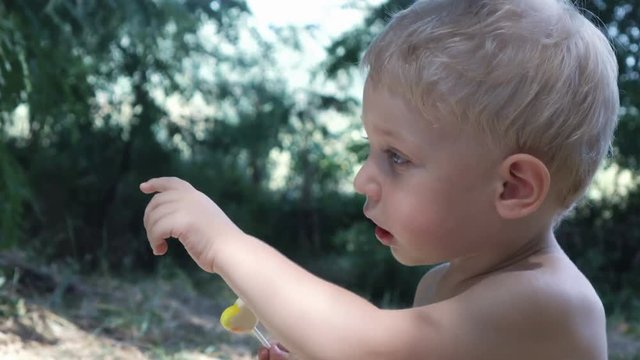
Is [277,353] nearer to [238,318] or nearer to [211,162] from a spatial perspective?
[238,318]

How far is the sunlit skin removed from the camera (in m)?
0.96

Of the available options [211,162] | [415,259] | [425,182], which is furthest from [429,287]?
[211,162]

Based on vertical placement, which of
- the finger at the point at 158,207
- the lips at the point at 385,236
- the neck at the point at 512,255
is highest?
the finger at the point at 158,207

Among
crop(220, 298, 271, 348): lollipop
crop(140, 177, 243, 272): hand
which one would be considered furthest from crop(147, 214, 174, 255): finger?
crop(220, 298, 271, 348): lollipop

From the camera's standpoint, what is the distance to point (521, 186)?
1.01 metres

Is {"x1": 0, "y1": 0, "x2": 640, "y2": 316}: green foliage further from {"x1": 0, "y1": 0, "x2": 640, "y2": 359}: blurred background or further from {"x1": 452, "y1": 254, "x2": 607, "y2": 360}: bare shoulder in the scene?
{"x1": 452, "y1": 254, "x2": 607, "y2": 360}: bare shoulder

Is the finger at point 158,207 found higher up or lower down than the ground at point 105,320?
higher up

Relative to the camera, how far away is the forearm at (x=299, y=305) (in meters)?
0.95

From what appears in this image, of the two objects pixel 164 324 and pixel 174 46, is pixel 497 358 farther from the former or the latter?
pixel 174 46

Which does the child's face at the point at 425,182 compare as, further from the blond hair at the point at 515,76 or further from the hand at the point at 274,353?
the hand at the point at 274,353

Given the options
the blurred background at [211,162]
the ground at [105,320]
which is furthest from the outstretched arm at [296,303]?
the blurred background at [211,162]

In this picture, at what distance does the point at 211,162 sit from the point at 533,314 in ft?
12.4

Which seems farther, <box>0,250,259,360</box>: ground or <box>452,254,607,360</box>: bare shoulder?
<box>0,250,259,360</box>: ground

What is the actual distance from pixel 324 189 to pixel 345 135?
370mm
